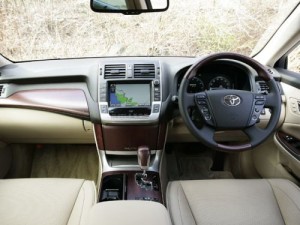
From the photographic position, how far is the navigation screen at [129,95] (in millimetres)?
1766

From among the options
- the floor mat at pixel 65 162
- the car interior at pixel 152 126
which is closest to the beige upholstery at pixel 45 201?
the car interior at pixel 152 126

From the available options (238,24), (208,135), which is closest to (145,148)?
(208,135)

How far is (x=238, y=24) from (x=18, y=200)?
6.65 feet

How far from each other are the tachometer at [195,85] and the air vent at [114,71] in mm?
349

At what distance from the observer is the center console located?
68.4 inches

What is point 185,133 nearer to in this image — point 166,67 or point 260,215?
point 166,67

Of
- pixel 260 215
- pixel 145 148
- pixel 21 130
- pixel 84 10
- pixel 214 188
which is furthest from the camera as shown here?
pixel 84 10

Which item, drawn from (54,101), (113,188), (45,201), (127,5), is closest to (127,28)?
(127,5)

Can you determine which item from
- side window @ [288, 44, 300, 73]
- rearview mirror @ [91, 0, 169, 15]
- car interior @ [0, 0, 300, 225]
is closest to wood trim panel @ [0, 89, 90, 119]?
car interior @ [0, 0, 300, 225]

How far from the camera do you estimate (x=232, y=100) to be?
157 centimetres

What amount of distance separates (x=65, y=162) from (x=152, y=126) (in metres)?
1.08

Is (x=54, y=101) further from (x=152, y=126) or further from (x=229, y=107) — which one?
(x=229, y=107)

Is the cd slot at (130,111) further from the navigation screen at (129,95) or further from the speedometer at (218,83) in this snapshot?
the speedometer at (218,83)

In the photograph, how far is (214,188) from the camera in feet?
5.34
